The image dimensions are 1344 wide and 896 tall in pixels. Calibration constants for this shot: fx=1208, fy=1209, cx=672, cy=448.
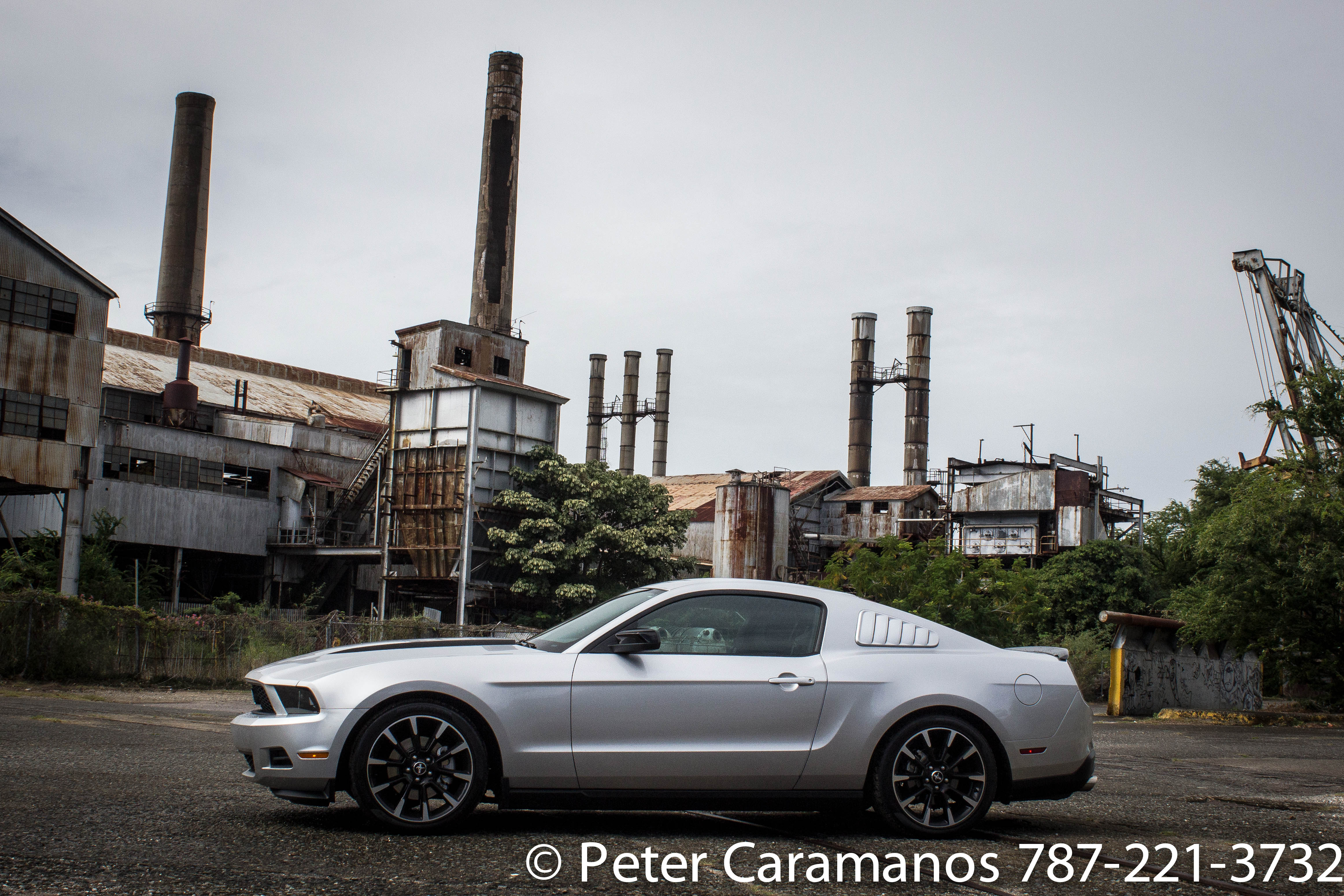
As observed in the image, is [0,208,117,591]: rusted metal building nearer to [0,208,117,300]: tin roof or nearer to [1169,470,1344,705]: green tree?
[0,208,117,300]: tin roof

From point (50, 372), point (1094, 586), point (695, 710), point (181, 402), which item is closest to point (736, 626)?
point (695, 710)

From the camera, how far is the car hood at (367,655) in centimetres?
636

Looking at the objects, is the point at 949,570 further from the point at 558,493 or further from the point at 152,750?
the point at 152,750

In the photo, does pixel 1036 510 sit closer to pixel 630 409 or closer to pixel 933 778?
pixel 630 409

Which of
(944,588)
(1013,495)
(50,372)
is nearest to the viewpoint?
(50,372)

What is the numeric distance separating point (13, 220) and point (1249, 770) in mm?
31031

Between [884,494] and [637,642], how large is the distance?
58.8m

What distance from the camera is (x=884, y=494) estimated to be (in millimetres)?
64125

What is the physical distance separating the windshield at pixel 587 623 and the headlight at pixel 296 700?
125 cm

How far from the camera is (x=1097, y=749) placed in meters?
16.1

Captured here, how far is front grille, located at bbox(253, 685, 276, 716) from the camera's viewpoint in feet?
21.0

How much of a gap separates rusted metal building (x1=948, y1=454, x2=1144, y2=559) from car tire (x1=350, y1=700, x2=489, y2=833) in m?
55.0

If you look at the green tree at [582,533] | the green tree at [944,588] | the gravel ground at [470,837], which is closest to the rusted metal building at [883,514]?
the green tree at [582,533]

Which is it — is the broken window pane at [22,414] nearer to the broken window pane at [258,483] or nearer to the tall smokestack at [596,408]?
the broken window pane at [258,483]
